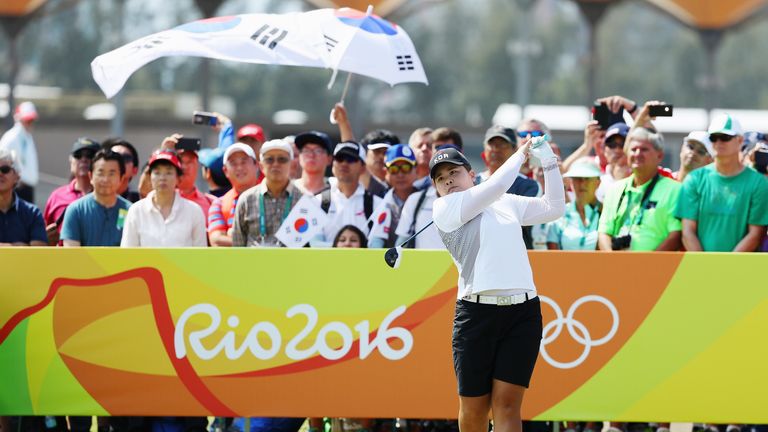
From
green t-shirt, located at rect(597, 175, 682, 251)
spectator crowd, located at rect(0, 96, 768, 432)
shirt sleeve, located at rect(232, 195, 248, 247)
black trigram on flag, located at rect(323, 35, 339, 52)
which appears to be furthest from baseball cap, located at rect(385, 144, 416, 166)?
green t-shirt, located at rect(597, 175, 682, 251)

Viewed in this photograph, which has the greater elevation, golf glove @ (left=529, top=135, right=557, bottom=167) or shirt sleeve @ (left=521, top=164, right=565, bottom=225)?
golf glove @ (left=529, top=135, right=557, bottom=167)

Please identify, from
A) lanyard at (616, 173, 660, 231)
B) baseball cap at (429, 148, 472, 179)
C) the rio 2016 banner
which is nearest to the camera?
baseball cap at (429, 148, 472, 179)

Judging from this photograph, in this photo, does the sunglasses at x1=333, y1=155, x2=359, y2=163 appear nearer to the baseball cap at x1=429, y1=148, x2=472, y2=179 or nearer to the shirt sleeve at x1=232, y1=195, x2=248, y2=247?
the shirt sleeve at x1=232, y1=195, x2=248, y2=247

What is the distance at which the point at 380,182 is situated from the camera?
931cm

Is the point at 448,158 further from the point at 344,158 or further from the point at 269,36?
the point at 269,36

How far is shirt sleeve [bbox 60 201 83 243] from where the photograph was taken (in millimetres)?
8180

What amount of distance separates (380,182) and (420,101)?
58.2m

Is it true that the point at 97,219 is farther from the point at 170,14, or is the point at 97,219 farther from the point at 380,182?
the point at 170,14

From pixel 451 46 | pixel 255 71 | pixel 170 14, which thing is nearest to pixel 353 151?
pixel 170 14

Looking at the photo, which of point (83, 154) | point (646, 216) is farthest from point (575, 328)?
point (83, 154)

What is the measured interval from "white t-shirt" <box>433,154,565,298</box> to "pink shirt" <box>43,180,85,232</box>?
12.9ft

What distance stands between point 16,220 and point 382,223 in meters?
2.52

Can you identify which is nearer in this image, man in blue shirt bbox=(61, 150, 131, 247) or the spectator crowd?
the spectator crowd

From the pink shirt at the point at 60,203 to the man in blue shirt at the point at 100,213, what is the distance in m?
0.90
